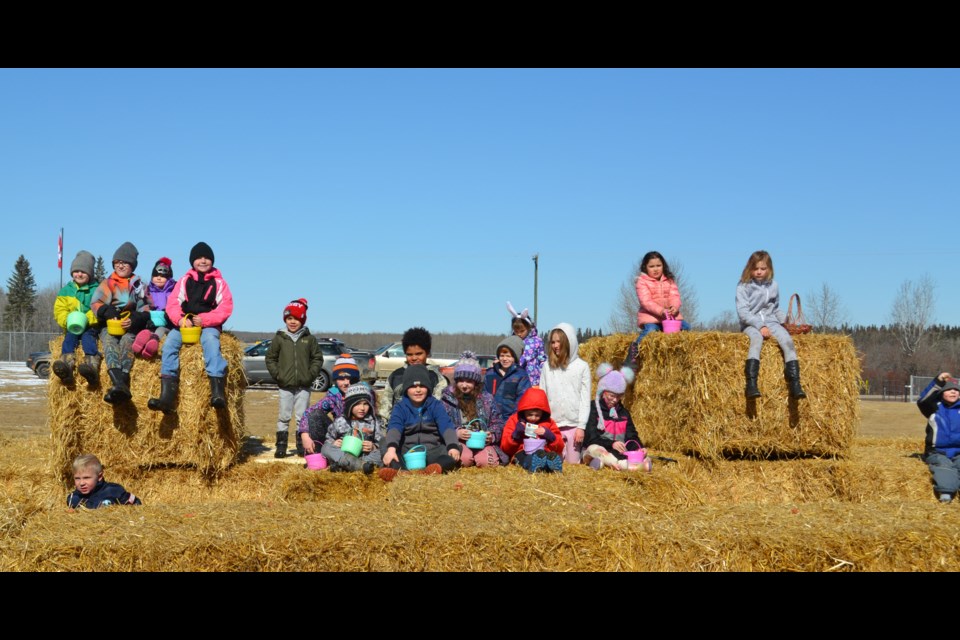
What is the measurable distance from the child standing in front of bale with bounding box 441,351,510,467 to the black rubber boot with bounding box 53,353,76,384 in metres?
3.72

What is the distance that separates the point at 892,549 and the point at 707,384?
3.40 metres

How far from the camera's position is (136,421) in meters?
8.33

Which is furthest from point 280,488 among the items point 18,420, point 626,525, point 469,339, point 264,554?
point 469,339

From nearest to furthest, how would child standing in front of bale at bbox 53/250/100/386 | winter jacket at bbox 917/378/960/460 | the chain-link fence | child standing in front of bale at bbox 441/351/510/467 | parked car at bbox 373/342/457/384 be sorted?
child standing in front of bale at bbox 53/250/100/386
child standing in front of bale at bbox 441/351/510/467
winter jacket at bbox 917/378/960/460
parked car at bbox 373/342/457/384
the chain-link fence

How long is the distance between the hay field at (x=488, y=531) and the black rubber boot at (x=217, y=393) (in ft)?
5.80

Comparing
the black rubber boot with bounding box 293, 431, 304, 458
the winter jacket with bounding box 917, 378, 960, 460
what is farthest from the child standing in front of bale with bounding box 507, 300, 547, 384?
the winter jacket with bounding box 917, 378, 960, 460

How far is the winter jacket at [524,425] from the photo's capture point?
337 inches

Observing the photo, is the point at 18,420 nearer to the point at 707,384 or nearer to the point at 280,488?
the point at 280,488

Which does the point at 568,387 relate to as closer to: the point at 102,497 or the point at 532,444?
the point at 532,444

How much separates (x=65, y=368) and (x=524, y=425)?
459cm

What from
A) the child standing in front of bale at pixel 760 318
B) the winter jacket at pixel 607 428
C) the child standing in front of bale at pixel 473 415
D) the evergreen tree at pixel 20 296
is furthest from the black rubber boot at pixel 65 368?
the evergreen tree at pixel 20 296

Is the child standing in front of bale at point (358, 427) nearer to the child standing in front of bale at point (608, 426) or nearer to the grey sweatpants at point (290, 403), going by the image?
the grey sweatpants at point (290, 403)

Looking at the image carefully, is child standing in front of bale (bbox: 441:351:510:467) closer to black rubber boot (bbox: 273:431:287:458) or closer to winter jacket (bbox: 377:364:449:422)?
winter jacket (bbox: 377:364:449:422)

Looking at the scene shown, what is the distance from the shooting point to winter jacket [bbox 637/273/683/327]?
9.93 meters
